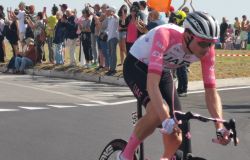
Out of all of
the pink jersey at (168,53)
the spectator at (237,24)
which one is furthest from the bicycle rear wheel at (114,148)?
the spectator at (237,24)

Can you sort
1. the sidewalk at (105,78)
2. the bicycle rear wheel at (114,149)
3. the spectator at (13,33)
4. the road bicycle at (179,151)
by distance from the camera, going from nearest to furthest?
the road bicycle at (179,151) → the bicycle rear wheel at (114,149) → the sidewalk at (105,78) → the spectator at (13,33)

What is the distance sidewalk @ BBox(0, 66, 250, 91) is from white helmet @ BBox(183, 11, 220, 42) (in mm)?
11060

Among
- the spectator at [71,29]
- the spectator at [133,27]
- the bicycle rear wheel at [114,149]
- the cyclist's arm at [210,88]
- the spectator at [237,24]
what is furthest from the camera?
the spectator at [237,24]

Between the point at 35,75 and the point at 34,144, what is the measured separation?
34.9ft

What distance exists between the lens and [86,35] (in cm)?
1752

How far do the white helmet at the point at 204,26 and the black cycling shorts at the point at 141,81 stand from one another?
0.80 m

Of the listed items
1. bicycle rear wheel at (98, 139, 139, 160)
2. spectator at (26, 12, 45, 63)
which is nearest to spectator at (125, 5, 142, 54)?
spectator at (26, 12, 45, 63)

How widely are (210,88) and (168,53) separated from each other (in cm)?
44

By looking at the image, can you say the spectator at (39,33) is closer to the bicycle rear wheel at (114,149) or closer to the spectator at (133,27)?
the spectator at (133,27)

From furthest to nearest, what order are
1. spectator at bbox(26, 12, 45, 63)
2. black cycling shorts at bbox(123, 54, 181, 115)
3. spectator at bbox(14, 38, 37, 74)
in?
spectator at bbox(26, 12, 45, 63) < spectator at bbox(14, 38, 37, 74) < black cycling shorts at bbox(123, 54, 181, 115)

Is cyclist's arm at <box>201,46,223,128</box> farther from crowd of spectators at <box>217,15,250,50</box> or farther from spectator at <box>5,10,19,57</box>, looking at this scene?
crowd of spectators at <box>217,15,250,50</box>

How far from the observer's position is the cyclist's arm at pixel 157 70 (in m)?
4.27

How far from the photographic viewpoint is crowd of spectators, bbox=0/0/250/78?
14672mm

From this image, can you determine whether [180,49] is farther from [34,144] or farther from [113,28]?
[113,28]
